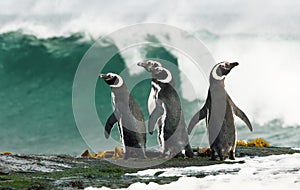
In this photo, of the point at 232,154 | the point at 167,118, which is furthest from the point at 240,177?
the point at 167,118

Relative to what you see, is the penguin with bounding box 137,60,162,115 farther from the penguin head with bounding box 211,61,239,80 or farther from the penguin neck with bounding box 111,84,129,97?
the penguin head with bounding box 211,61,239,80

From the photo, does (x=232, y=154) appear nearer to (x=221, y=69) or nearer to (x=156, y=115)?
(x=221, y=69)

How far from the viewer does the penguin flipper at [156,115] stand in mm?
15086

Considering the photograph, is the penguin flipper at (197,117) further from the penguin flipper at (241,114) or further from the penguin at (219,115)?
the penguin flipper at (241,114)

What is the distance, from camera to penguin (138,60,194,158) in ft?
49.1

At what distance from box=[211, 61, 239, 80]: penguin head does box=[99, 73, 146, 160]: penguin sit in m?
2.19

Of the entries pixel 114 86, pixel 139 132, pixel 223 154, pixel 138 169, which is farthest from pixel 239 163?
pixel 114 86

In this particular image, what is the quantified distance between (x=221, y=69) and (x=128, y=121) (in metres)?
2.62

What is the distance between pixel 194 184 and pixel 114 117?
6.12 m

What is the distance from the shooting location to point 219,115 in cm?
1412

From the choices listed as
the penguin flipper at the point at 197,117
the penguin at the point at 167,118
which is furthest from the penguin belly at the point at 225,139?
the penguin at the point at 167,118

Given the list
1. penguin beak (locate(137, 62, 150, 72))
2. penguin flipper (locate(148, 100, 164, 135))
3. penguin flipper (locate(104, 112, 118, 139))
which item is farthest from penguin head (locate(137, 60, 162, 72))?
penguin flipper (locate(104, 112, 118, 139))

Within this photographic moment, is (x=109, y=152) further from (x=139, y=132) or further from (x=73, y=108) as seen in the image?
(x=73, y=108)

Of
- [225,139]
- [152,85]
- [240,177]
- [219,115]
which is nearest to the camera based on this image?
[240,177]
